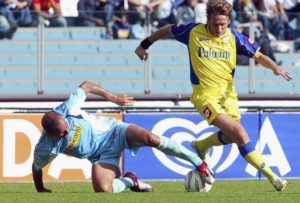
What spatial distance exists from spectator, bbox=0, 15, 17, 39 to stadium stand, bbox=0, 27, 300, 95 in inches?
4.6

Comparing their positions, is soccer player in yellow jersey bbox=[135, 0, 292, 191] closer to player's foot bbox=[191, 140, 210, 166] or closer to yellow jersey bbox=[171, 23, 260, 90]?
yellow jersey bbox=[171, 23, 260, 90]

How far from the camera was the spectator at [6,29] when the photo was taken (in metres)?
17.4

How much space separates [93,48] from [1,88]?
173 centimetres

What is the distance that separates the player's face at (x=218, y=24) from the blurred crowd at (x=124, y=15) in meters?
4.85

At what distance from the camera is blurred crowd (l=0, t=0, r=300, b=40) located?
17469mm

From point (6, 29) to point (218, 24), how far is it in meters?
5.81

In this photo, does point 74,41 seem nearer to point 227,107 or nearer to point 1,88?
point 1,88

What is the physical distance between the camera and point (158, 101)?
17750 millimetres

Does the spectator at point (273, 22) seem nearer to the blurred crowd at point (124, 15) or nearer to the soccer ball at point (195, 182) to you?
the blurred crowd at point (124, 15)

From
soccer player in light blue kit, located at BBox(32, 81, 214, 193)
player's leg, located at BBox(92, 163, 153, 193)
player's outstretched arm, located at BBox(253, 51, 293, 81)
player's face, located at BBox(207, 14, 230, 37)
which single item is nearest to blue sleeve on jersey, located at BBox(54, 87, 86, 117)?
soccer player in light blue kit, located at BBox(32, 81, 214, 193)

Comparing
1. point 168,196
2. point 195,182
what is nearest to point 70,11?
point 195,182

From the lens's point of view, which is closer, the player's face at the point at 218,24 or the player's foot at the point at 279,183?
the player's foot at the point at 279,183

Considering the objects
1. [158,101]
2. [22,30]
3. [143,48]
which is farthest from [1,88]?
[143,48]

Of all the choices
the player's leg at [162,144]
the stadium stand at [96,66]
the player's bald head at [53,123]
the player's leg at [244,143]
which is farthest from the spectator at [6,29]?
the player's bald head at [53,123]
